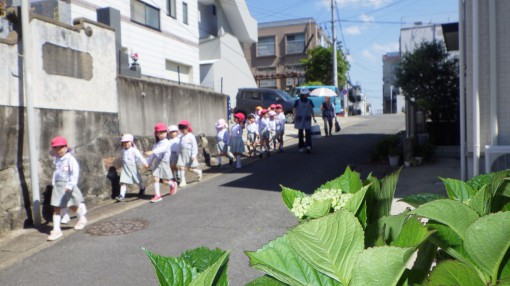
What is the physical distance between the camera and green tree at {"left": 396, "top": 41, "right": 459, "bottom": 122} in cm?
1267

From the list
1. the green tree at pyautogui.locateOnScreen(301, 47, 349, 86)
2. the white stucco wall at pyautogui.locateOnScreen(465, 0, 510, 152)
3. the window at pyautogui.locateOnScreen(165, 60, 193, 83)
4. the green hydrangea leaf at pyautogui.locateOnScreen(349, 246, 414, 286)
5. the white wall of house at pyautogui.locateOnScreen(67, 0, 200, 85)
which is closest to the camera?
the green hydrangea leaf at pyautogui.locateOnScreen(349, 246, 414, 286)

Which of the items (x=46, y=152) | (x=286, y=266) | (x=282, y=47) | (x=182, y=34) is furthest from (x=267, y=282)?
(x=282, y=47)

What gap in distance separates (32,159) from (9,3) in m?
5.50

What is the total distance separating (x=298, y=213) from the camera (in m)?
0.94

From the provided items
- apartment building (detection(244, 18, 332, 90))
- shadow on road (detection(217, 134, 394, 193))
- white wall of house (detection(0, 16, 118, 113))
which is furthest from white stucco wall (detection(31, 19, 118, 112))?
apartment building (detection(244, 18, 332, 90))

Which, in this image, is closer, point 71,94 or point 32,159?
point 32,159

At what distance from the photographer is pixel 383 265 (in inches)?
30.7

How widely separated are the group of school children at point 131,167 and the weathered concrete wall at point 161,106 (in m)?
Result: 0.63

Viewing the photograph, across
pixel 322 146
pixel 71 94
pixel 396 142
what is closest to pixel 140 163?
pixel 71 94

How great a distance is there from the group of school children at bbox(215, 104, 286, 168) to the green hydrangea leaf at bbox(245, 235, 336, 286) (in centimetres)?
1140

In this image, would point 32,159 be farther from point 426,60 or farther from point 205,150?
point 426,60

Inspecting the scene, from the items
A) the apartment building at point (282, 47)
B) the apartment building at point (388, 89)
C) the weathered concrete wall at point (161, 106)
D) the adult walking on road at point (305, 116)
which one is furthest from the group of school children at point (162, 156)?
the apartment building at point (388, 89)

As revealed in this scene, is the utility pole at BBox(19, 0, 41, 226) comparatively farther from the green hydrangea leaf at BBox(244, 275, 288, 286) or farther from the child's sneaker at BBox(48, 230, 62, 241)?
the green hydrangea leaf at BBox(244, 275, 288, 286)

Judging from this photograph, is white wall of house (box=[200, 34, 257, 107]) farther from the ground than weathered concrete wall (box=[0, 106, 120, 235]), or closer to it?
farther from the ground
